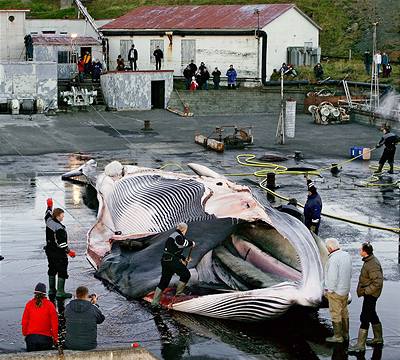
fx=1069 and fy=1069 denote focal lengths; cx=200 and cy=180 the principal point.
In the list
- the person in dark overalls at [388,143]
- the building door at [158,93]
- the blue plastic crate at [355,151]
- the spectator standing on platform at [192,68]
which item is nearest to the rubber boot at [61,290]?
the person in dark overalls at [388,143]

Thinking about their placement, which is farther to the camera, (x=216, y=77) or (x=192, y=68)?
(x=192, y=68)

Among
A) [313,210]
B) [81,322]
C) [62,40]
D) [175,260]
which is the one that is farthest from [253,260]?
[62,40]

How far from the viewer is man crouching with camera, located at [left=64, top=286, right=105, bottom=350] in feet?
48.6

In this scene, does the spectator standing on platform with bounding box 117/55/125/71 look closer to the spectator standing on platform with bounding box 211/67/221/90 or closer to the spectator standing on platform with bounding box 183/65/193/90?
the spectator standing on platform with bounding box 183/65/193/90

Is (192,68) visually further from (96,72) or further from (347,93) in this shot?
(347,93)

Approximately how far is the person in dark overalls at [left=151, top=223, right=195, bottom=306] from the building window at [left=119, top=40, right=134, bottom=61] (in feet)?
138

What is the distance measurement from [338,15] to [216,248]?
5531cm

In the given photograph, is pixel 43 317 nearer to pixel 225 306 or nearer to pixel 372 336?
pixel 225 306

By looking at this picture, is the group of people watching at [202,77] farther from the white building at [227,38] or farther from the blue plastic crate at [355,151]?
the blue plastic crate at [355,151]

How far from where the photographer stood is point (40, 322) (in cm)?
1482

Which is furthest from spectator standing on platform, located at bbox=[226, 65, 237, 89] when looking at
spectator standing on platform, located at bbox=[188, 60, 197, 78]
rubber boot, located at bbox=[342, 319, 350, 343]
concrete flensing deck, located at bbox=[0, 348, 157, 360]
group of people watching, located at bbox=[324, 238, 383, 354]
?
concrete flensing deck, located at bbox=[0, 348, 157, 360]

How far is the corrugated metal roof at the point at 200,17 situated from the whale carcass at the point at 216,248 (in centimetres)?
3431

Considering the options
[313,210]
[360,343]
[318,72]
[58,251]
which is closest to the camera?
[360,343]

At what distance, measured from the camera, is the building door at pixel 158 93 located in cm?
5216
